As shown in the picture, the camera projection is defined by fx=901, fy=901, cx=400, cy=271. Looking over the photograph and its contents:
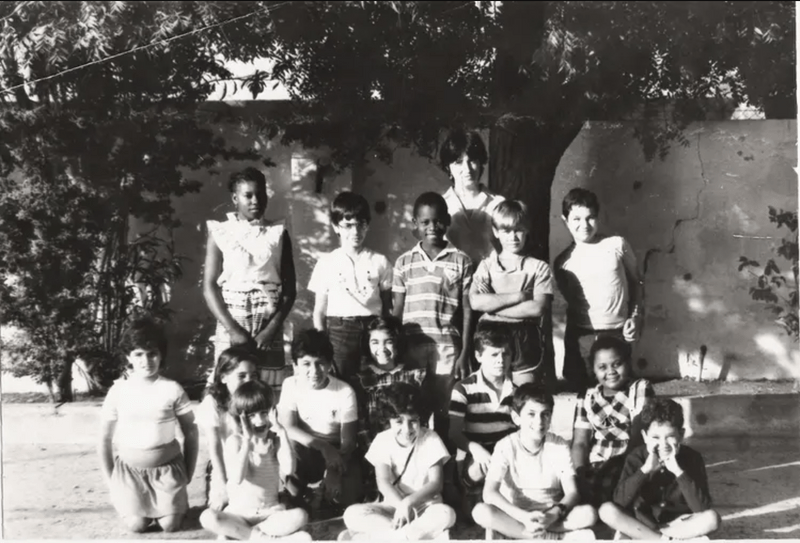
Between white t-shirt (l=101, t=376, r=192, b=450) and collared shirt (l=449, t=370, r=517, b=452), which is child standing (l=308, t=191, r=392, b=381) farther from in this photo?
white t-shirt (l=101, t=376, r=192, b=450)

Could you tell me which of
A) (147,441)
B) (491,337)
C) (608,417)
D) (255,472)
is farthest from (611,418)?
(147,441)

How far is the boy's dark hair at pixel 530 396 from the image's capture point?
3.44 metres

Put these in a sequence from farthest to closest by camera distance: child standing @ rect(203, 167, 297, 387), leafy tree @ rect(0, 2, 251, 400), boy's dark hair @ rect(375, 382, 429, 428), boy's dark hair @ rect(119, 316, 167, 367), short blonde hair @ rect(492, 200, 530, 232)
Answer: leafy tree @ rect(0, 2, 251, 400), child standing @ rect(203, 167, 297, 387), short blonde hair @ rect(492, 200, 530, 232), boy's dark hair @ rect(119, 316, 167, 367), boy's dark hair @ rect(375, 382, 429, 428)

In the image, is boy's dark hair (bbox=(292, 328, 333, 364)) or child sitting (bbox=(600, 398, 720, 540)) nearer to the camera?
child sitting (bbox=(600, 398, 720, 540))

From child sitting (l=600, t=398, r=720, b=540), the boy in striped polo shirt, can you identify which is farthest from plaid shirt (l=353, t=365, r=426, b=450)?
child sitting (l=600, t=398, r=720, b=540)

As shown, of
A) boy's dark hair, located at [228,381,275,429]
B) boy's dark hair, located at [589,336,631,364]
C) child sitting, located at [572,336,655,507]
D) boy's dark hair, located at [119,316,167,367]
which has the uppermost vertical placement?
boy's dark hair, located at [119,316,167,367]

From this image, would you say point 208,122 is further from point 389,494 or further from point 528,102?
point 389,494

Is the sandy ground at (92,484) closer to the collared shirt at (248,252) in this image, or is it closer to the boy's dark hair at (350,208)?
the collared shirt at (248,252)

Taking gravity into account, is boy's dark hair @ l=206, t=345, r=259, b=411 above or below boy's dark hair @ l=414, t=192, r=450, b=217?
below

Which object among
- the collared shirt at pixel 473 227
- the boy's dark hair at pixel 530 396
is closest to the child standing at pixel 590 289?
the collared shirt at pixel 473 227

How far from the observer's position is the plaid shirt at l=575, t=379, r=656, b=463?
144 inches

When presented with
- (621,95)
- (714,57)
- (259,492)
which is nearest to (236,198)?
(259,492)

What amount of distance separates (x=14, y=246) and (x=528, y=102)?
277cm

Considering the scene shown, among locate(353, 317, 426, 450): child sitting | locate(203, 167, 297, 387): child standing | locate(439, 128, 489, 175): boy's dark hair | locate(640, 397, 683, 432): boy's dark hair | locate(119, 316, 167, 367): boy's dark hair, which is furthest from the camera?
locate(439, 128, 489, 175): boy's dark hair
